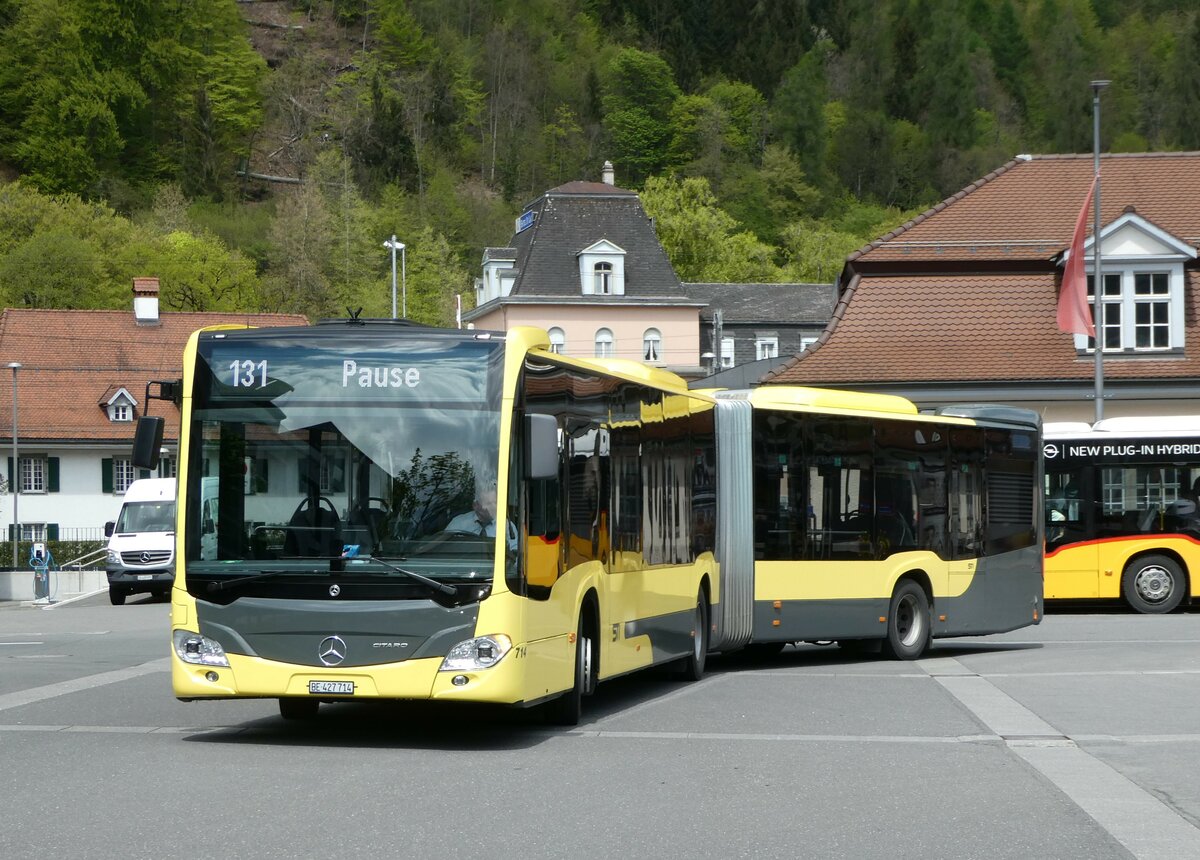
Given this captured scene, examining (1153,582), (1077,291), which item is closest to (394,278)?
(1077,291)

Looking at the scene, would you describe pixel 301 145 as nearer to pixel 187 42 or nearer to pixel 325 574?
pixel 187 42

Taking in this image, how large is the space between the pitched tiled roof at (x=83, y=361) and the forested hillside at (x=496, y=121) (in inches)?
663

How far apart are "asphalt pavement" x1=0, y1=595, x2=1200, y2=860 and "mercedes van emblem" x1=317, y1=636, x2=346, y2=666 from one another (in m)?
0.59

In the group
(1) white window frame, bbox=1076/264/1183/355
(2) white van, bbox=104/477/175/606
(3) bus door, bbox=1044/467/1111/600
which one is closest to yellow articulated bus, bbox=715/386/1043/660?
(3) bus door, bbox=1044/467/1111/600

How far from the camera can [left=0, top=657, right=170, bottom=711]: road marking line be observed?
583 inches

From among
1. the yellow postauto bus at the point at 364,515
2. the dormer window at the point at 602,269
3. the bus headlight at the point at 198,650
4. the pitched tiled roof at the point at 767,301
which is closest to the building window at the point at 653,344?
the dormer window at the point at 602,269

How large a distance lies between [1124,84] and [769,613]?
14606cm

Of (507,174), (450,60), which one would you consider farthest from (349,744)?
(450,60)

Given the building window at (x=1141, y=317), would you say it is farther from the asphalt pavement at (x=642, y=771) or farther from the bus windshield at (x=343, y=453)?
the bus windshield at (x=343, y=453)

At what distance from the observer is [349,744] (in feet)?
39.4

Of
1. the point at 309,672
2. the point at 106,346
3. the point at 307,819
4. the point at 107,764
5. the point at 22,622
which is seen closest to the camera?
the point at 307,819

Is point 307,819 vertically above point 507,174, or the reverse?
point 507,174

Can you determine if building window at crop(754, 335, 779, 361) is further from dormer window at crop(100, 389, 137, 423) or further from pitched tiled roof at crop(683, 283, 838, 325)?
dormer window at crop(100, 389, 137, 423)

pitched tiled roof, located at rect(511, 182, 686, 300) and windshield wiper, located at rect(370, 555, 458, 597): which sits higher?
pitched tiled roof, located at rect(511, 182, 686, 300)
